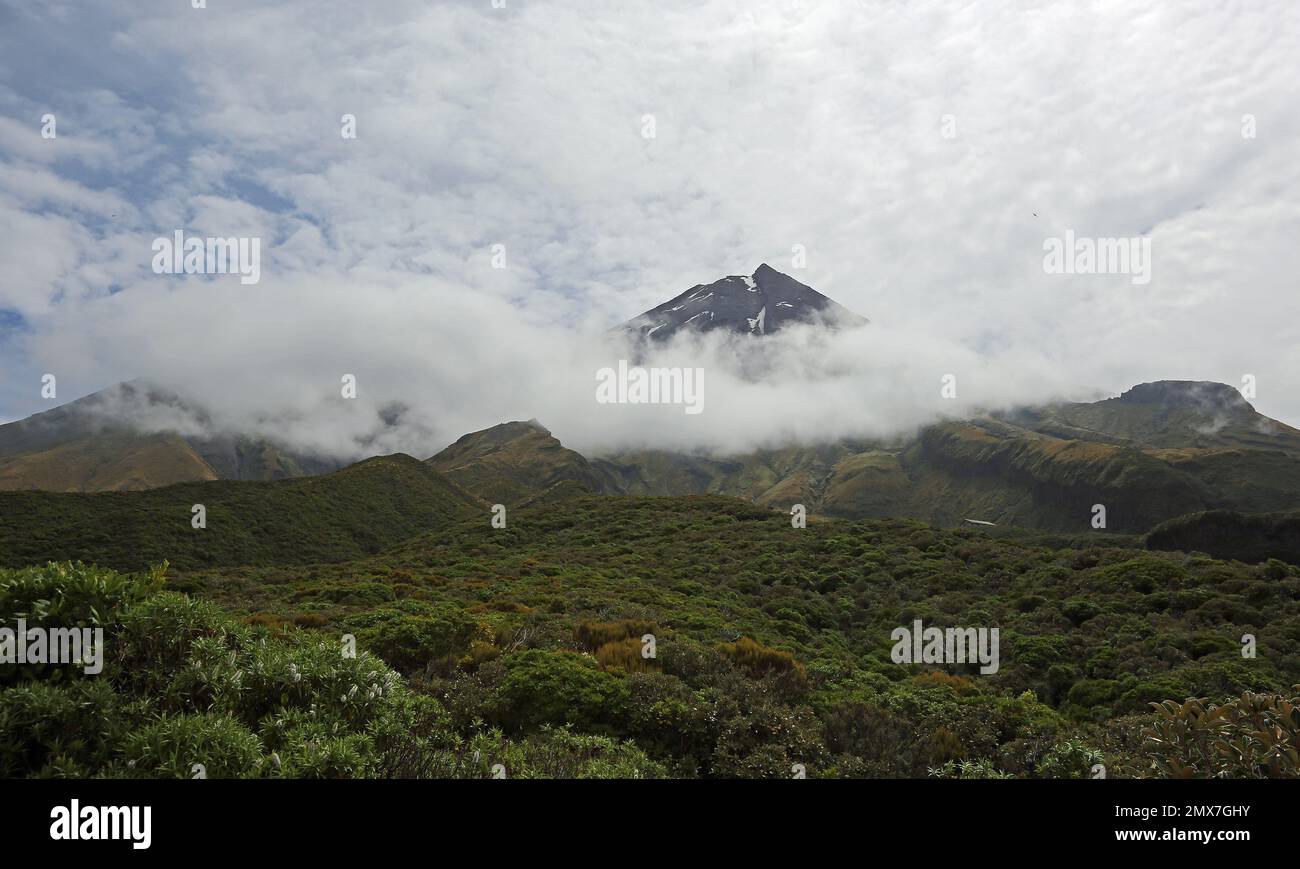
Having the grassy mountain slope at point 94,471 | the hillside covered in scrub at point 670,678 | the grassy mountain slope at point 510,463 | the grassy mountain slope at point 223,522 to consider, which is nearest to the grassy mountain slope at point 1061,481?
the grassy mountain slope at point 510,463

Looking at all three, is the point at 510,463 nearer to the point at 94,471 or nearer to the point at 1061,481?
the point at 1061,481

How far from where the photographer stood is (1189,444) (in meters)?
191

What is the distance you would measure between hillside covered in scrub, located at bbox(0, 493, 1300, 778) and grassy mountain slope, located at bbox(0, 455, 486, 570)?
900 inches

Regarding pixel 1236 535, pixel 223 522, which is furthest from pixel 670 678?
pixel 1236 535

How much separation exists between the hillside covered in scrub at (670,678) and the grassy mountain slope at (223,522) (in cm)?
2287

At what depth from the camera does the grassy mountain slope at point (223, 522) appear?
133ft

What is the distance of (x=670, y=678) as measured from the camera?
8984 mm

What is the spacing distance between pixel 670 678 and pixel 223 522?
163 ft

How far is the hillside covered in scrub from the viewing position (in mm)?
5102

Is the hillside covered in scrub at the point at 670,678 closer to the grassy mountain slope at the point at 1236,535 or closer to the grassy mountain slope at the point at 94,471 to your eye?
the grassy mountain slope at the point at 1236,535

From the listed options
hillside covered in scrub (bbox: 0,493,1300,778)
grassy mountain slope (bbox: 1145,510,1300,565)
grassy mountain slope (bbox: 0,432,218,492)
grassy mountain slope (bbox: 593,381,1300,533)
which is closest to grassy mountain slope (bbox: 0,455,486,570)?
hillside covered in scrub (bbox: 0,493,1300,778)

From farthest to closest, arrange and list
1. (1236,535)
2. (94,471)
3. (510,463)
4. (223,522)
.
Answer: (94,471) → (510,463) → (223,522) → (1236,535)

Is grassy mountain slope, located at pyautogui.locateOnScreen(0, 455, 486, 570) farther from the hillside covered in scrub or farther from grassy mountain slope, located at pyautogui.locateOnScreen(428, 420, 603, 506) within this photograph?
grassy mountain slope, located at pyautogui.locateOnScreen(428, 420, 603, 506)
